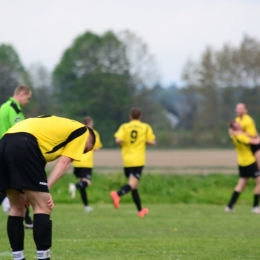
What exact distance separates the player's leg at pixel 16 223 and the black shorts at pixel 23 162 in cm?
41

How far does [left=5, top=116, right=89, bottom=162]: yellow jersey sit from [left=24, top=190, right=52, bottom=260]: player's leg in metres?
0.36

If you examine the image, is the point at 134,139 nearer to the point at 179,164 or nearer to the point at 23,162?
the point at 23,162

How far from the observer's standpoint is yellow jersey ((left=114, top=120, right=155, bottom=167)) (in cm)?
1434

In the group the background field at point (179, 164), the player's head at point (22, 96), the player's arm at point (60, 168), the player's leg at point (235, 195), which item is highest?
the player's head at point (22, 96)

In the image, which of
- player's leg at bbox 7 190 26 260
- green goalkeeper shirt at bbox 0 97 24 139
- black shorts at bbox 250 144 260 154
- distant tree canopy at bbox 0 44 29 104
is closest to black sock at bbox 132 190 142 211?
black shorts at bbox 250 144 260 154

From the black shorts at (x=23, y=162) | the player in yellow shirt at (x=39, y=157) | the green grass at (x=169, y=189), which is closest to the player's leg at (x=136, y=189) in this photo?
the green grass at (x=169, y=189)

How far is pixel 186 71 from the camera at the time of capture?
2378 inches

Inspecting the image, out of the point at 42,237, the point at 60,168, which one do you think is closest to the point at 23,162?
the point at 60,168

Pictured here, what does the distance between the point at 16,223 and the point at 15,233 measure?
0.10m

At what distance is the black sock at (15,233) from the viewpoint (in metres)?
6.88

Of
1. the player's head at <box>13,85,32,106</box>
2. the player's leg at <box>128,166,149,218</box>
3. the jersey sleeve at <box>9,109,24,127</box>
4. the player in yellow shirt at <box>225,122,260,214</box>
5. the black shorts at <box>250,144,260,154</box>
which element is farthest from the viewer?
the black shorts at <box>250,144,260,154</box>

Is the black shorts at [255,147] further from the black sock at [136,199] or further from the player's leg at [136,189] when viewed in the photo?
the black sock at [136,199]

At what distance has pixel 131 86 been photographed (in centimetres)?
6938

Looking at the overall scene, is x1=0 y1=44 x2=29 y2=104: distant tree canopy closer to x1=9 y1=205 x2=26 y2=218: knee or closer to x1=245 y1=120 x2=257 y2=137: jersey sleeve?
x1=245 y1=120 x2=257 y2=137: jersey sleeve
